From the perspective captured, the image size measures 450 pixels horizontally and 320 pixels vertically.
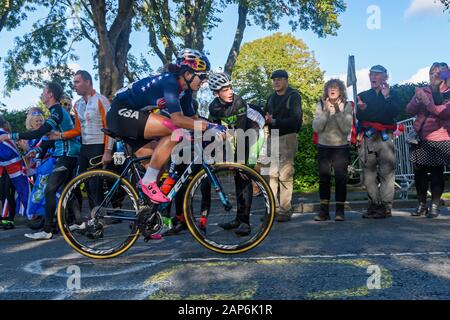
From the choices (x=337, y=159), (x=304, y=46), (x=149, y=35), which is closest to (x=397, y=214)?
(x=337, y=159)

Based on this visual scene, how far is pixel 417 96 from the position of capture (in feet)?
20.5

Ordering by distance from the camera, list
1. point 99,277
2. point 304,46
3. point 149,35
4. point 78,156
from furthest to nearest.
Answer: point 304,46, point 149,35, point 78,156, point 99,277

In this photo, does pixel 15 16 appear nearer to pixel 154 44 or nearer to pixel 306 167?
pixel 154 44

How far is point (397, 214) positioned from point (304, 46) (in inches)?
2041

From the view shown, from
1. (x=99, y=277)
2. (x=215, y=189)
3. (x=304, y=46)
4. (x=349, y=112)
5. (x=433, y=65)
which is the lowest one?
(x=99, y=277)

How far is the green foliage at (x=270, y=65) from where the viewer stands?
175ft

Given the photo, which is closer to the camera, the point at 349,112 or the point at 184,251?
the point at 184,251

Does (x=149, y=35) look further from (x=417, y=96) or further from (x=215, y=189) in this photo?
(x=215, y=189)

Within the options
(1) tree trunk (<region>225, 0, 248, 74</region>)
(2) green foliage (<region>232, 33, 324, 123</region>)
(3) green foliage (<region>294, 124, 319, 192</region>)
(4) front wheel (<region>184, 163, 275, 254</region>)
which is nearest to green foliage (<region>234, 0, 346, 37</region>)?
(1) tree trunk (<region>225, 0, 248, 74</region>)

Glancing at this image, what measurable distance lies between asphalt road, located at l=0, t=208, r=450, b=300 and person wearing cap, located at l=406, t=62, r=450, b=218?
1.38 metres

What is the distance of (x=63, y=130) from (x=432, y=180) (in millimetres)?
5242

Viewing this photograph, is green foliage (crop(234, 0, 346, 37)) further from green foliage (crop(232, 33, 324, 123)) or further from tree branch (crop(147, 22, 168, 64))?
green foliage (crop(232, 33, 324, 123))

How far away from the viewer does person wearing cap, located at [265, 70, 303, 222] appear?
632 cm
